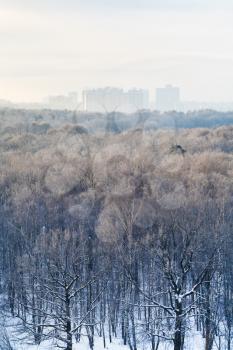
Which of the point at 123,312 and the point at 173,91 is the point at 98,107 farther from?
the point at 123,312

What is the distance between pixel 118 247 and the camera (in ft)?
47.9

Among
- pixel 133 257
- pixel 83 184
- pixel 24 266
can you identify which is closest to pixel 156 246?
pixel 133 257

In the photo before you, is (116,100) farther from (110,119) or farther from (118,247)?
(118,247)

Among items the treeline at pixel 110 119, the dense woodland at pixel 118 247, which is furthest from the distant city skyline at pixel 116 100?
the dense woodland at pixel 118 247

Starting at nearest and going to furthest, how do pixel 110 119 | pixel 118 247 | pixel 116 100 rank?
pixel 118 247
pixel 110 119
pixel 116 100

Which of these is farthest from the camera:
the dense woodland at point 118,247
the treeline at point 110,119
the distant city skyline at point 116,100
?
the distant city skyline at point 116,100

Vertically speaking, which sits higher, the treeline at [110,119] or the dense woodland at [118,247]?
the treeline at [110,119]

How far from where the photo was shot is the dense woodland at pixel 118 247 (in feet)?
37.9

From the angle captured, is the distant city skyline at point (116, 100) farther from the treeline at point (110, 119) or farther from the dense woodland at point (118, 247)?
the dense woodland at point (118, 247)

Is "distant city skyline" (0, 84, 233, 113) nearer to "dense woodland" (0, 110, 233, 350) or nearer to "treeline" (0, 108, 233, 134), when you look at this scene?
"treeline" (0, 108, 233, 134)

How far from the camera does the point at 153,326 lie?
12.4 m

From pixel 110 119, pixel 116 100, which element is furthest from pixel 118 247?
pixel 116 100

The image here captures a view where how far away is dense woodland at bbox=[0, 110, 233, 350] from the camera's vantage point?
11562 millimetres

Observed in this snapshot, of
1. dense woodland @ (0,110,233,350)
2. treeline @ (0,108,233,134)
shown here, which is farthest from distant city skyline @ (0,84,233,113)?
dense woodland @ (0,110,233,350)
